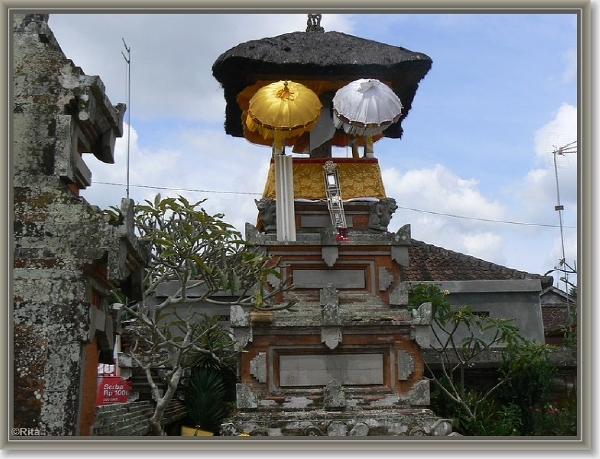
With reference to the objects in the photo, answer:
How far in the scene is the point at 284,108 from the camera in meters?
13.4

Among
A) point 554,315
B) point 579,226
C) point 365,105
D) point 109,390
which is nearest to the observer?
point 579,226

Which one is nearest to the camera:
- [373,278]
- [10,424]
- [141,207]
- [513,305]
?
[10,424]

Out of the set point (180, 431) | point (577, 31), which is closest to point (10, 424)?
point (577, 31)

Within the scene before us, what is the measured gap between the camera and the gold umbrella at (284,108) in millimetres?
13453

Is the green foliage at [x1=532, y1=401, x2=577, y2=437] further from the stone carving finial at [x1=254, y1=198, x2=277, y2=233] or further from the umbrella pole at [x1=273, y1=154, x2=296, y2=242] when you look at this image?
the stone carving finial at [x1=254, y1=198, x2=277, y2=233]

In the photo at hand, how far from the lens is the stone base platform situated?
38.7 ft

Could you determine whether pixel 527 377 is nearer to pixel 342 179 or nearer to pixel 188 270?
pixel 342 179

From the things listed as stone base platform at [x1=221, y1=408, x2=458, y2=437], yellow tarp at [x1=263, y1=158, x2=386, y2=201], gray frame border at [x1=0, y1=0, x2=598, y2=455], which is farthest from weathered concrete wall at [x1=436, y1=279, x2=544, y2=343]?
gray frame border at [x1=0, y1=0, x2=598, y2=455]

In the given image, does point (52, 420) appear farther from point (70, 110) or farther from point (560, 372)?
point (560, 372)

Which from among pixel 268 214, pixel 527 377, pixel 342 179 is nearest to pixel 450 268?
pixel 527 377

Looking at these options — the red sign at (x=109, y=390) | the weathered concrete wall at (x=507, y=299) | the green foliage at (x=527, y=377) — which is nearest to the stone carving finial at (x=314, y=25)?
the weathered concrete wall at (x=507, y=299)

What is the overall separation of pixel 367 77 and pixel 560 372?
7.11m

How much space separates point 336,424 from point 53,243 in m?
6.36

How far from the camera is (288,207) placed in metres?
13.8
